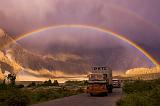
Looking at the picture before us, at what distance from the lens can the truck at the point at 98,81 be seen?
44719 millimetres

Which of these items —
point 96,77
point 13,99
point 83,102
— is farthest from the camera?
point 96,77

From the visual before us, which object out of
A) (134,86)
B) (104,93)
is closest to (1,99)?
(134,86)

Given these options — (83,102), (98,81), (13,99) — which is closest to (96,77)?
(98,81)

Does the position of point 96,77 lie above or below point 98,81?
above

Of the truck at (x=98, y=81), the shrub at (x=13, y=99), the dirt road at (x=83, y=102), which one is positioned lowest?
the dirt road at (x=83, y=102)

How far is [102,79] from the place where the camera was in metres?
46.8

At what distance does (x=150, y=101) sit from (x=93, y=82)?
82.9 ft

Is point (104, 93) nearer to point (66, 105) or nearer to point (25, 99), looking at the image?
point (66, 105)

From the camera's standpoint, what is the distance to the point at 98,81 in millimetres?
45469

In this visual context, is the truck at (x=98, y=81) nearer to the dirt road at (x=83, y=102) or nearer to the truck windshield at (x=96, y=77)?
the truck windshield at (x=96, y=77)

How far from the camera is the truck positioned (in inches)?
1761

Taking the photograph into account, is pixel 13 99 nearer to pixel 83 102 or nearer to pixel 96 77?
pixel 83 102

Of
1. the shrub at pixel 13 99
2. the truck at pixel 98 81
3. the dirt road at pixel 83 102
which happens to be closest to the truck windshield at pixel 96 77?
the truck at pixel 98 81

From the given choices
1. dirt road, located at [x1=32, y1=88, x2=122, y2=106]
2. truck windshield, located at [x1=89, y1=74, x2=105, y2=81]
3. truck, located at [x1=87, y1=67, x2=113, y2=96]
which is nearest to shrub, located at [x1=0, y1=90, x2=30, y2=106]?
dirt road, located at [x1=32, y1=88, x2=122, y2=106]
